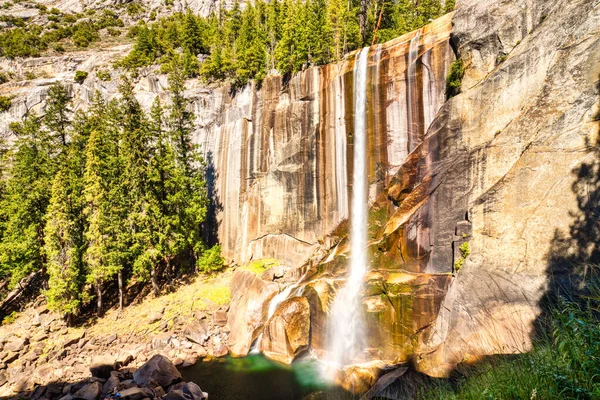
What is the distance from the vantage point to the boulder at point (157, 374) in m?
12.9

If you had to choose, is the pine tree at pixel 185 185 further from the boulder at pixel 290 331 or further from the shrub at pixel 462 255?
the shrub at pixel 462 255

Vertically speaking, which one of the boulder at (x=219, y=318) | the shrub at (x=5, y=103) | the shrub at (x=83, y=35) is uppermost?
the shrub at (x=83, y=35)

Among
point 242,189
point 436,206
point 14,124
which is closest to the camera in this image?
point 436,206

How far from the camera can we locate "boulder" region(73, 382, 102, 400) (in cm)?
1198

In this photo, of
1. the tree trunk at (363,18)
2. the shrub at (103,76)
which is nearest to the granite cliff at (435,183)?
the tree trunk at (363,18)

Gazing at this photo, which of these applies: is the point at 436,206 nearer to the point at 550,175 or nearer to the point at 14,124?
the point at 550,175

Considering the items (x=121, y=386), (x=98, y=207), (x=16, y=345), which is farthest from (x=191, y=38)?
(x=121, y=386)

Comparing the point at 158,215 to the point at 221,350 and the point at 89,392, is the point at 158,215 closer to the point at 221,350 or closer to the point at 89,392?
the point at 221,350

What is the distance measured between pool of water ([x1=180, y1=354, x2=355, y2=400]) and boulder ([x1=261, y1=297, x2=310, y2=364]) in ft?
1.77

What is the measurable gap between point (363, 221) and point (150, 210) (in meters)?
15.5

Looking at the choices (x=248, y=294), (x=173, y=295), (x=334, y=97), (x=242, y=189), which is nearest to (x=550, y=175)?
(x=334, y=97)

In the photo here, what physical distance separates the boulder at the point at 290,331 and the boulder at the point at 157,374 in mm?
4943

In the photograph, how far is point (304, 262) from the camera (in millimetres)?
22000

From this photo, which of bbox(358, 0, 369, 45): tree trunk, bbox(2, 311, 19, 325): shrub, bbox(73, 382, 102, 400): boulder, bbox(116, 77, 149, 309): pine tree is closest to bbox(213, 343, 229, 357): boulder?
bbox(73, 382, 102, 400): boulder
